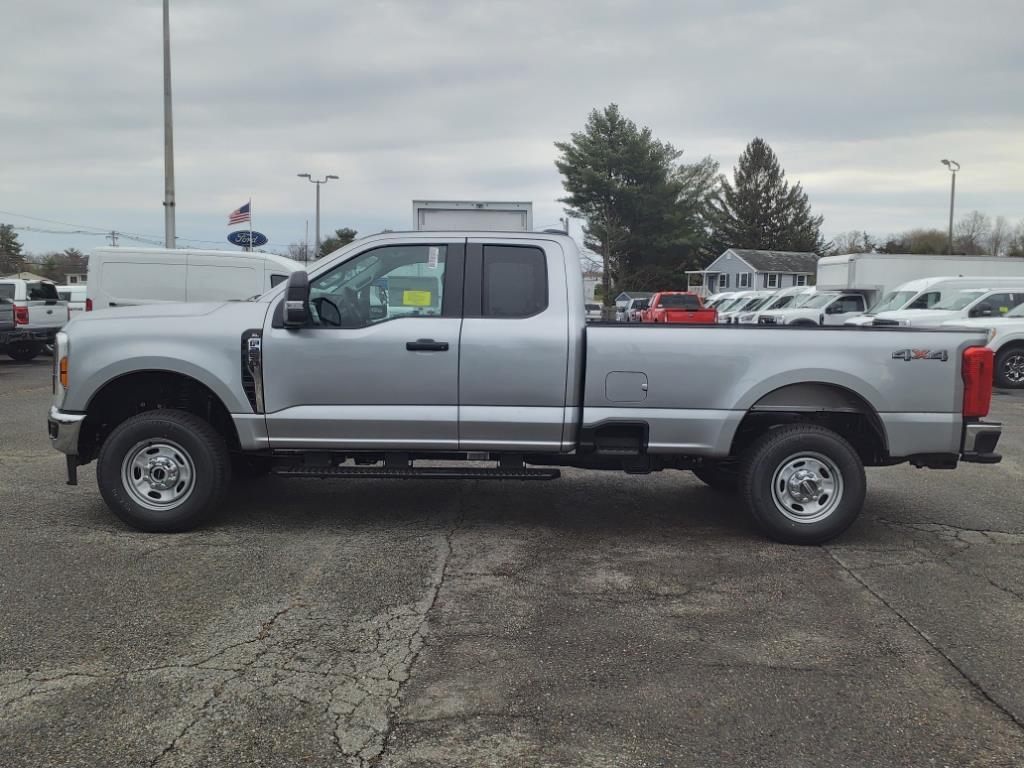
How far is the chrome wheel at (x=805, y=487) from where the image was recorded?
585cm

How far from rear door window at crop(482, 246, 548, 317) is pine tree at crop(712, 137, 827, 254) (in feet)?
265

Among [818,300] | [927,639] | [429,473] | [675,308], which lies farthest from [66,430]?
[675,308]

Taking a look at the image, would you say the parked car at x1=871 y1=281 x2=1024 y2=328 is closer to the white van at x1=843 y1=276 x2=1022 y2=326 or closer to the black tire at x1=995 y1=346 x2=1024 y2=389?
the white van at x1=843 y1=276 x2=1022 y2=326

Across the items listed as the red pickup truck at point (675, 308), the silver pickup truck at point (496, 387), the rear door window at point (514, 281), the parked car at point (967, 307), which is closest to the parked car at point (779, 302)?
the red pickup truck at point (675, 308)

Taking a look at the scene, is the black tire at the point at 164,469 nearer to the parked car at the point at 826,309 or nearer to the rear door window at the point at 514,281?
the rear door window at the point at 514,281

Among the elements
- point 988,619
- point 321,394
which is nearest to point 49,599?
point 321,394

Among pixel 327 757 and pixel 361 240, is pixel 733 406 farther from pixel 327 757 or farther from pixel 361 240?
pixel 327 757

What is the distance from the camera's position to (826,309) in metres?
28.5

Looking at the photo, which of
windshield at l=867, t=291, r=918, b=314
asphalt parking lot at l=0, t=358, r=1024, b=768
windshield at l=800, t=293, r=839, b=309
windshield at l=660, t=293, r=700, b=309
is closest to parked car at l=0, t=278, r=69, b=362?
asphalt parking lot at l=0, t=358, r=1024, b=768

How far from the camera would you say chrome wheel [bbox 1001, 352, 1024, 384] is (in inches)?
653

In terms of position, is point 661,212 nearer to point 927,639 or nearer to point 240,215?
point 240,215

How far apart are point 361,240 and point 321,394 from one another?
1058 mm

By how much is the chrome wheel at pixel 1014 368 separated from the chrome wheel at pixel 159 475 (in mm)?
15485

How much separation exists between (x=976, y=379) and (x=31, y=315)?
1848cm
